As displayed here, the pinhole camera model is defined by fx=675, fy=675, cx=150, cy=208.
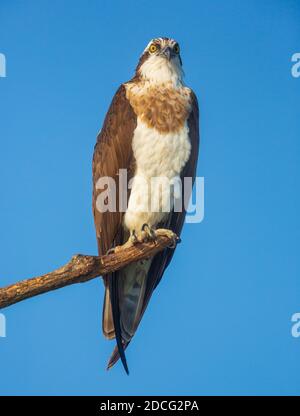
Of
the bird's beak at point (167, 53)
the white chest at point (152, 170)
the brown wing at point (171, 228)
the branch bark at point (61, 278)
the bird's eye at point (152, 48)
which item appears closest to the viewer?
the branch bark at point (61, 278)

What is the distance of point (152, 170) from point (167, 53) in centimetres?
124

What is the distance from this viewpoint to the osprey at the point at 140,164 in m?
5.84

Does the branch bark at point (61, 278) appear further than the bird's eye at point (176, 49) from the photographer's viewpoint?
No

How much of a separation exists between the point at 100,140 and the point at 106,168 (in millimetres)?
321

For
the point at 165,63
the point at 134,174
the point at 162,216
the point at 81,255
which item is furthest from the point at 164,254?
the point at 165,63

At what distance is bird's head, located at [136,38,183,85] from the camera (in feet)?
20.4

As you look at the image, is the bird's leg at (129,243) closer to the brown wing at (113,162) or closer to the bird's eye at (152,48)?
the brown wing at (113,162)

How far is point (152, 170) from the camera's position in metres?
5.83

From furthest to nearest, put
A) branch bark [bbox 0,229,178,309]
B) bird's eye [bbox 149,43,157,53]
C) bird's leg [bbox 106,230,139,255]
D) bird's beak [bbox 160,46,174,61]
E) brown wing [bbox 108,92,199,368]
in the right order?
bird's eye [bbox 149,43,157,53] < bird's beak [bbox 160,46,174,61] < brown wing [bbox 108,92,199,368] < bird's leg [bbox 106,230,139,255] < branch bark [bbox 0,229,178,309]

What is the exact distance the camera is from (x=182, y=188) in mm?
6062

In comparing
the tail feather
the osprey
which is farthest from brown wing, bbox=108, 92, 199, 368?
the tail feather

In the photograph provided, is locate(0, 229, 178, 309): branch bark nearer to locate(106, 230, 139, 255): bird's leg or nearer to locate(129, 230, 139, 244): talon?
locate(106, 230, 139, 255): bird's leg

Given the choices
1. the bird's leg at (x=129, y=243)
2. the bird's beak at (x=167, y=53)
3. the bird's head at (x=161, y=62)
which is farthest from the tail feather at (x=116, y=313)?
the bird's beak at (x=167, y=53)

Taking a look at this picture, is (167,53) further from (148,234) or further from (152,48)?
(148,234)
